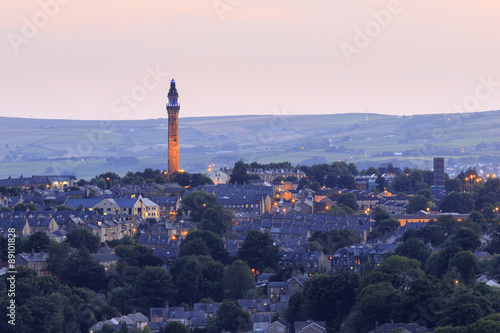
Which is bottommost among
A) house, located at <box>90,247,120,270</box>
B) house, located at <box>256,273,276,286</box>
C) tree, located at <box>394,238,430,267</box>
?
house, located at <box>256,273,276,286</box>

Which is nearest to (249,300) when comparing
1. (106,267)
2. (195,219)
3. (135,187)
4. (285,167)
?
(106,267)

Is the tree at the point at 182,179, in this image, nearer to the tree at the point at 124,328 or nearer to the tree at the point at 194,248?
the tree at the point at 194,248

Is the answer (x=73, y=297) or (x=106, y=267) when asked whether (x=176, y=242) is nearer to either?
(x=106, y=267)

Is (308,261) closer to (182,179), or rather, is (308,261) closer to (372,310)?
(372,310)

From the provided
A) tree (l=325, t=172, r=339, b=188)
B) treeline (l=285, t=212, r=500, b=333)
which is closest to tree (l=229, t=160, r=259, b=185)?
tree (l=325, t=172, r=339, b=188)

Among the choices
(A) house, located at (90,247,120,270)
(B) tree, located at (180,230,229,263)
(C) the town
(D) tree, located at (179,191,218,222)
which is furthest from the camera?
(D) tree, located at (179,191,218,222)

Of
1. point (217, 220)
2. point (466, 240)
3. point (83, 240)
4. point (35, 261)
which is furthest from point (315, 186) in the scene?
point (35, 261)

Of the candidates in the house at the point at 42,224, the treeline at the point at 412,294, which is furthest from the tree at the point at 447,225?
the house at the point at 42,224

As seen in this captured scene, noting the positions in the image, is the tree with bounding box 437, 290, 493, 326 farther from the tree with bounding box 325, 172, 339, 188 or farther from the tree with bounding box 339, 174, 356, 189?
the tree with bounding box 339, 174, 356, 189

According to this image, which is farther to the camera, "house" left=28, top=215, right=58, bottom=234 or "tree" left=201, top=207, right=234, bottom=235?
"tree" left=201, top=207, right=234, bottom=235
